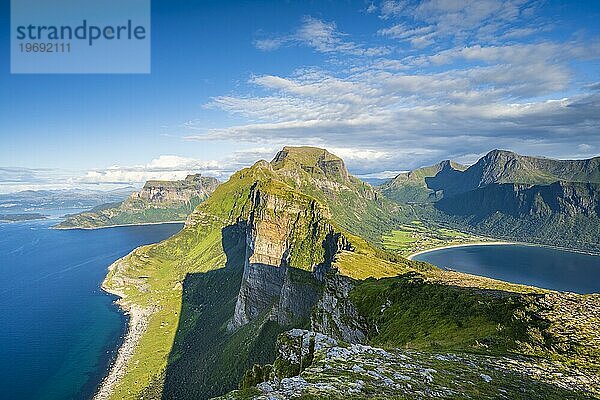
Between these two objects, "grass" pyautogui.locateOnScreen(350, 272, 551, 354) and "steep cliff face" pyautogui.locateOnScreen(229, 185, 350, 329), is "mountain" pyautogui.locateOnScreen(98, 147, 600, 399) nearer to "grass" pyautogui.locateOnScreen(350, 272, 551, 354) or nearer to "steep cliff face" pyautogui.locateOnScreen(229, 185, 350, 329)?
"grass" pyautogui.locateOnScreen(350, 272, 551, 354)

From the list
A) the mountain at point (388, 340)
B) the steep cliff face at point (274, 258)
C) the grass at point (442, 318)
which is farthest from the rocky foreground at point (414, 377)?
the steep cliff face at point (274, 258)

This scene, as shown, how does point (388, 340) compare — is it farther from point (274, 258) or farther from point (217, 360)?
point (274, 258)

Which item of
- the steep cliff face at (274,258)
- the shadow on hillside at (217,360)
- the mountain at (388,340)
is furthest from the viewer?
the steep cliff face at (274,258)

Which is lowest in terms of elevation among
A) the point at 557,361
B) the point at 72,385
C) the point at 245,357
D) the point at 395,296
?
the point at 72,385

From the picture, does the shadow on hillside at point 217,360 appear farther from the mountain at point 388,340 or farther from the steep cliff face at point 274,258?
the steep cliff face at point 274,258

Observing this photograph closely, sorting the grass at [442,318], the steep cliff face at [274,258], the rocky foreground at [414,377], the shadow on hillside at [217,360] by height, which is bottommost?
the shadow on hillside at [217,360]

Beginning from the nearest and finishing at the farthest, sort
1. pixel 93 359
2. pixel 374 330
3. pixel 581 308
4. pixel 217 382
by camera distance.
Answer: pixel 581 308
pixel 374 330
pixel 217 382
pixel 93 359

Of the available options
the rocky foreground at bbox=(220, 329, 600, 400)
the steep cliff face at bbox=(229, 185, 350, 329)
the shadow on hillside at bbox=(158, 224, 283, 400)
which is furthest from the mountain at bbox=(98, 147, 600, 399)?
the steep cliff face at bbox=(229, 185, 350, 329)

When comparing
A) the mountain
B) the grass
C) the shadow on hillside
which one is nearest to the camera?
the mountain

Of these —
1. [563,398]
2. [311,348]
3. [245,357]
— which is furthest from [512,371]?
[245,357]

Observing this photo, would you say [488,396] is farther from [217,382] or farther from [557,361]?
Answer: [217,382]

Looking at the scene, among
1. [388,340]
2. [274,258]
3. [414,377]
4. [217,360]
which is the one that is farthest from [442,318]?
[274,258]
